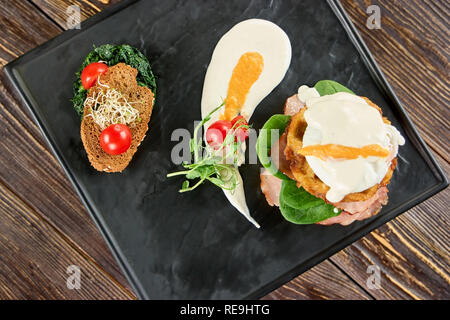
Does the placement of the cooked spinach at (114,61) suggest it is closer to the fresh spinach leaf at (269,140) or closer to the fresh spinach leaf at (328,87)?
the fresh spinach leaf at (269,140)

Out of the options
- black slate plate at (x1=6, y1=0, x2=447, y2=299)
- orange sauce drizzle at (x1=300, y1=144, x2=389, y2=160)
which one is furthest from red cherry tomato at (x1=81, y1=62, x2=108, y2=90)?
orange sauce drizzle at (x1=300, y1=144, x2=389, y2=160)

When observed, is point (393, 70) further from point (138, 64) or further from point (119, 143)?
point (119, 143)

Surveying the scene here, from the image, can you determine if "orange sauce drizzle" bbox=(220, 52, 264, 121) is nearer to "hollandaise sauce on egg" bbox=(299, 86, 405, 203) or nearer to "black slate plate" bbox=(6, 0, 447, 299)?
"black slate plate" bbox=(6, 0, 447, 299)

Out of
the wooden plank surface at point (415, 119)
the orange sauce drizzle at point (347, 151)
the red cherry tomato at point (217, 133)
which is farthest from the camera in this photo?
the wooden plank surface at point (415, 119)

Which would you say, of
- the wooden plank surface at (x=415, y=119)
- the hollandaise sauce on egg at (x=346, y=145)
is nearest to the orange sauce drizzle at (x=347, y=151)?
the hollandaise sauce on egg at (x=346, y=145)

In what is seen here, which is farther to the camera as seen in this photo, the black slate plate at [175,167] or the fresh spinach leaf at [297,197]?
the black slate plate at [175,167]

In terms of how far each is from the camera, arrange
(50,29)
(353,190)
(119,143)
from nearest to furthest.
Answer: (353,190) < (119,143) < (50,29)

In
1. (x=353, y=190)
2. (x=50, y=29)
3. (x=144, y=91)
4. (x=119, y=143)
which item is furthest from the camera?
(x=50, y=29)
